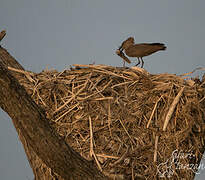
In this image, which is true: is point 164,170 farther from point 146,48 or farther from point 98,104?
point 146,48

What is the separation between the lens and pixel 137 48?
5.08 meters

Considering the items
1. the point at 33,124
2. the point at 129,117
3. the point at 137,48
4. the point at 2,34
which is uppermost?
the point at 2,34

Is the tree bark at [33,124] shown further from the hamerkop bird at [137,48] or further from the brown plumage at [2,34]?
the brown plumage at [2,34]

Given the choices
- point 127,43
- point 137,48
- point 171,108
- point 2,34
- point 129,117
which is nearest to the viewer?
point 171,108

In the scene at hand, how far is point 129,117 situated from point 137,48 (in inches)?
45.6

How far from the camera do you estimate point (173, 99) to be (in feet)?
14.4

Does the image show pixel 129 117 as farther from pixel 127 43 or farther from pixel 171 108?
pixel 127 43

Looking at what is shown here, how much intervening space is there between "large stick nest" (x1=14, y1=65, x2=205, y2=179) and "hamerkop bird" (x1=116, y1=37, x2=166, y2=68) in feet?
1.45

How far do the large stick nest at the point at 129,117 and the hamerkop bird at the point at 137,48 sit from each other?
44cm

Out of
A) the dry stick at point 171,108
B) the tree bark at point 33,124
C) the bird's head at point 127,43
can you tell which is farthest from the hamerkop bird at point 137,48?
the tree bark at point 33,124

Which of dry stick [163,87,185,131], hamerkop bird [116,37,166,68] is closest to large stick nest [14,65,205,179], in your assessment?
dry stick [163,87,185,131]

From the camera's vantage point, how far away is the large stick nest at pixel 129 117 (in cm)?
421

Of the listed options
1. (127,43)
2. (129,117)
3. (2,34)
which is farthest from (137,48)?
(2,34)

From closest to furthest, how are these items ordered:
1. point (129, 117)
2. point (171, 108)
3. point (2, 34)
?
point (171, 108)
point (129, 117)
point (2, 34)
